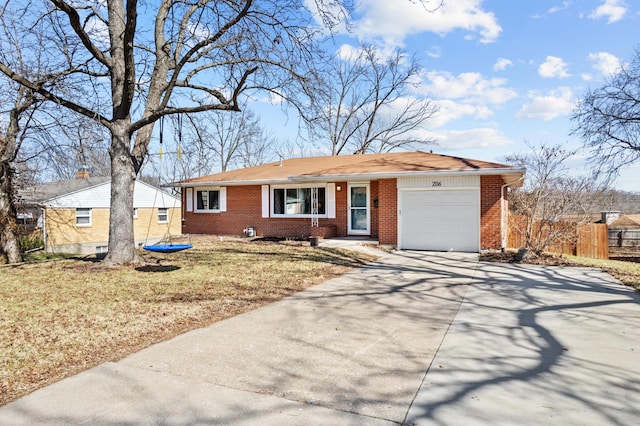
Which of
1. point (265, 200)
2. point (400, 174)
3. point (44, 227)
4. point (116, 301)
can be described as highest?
point (400, 174)

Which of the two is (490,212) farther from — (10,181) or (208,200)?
(10,181)

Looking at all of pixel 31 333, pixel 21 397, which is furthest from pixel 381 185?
pixel 21 397

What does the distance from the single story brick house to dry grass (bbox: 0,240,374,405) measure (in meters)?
2.90

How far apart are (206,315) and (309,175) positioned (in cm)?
980

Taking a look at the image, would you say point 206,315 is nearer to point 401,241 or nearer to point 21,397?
point 21,397

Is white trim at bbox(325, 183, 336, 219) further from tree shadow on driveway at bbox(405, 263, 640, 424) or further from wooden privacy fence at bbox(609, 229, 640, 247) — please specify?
wooden privacy fence at bbox(609, 229, 640, 247)

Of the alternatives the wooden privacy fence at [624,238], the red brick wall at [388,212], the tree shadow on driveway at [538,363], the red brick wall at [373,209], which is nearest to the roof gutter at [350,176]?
the red brick wall at [388,212]

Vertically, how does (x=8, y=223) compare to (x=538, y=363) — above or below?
above

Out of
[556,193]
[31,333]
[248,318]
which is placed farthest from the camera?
[556,193]

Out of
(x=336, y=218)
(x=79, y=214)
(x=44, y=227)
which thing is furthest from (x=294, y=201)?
(x=79, y=214)

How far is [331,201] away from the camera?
1591cm

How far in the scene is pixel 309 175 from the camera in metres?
15.2

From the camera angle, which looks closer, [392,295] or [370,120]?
[392,295]

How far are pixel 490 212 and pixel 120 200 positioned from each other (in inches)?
403
